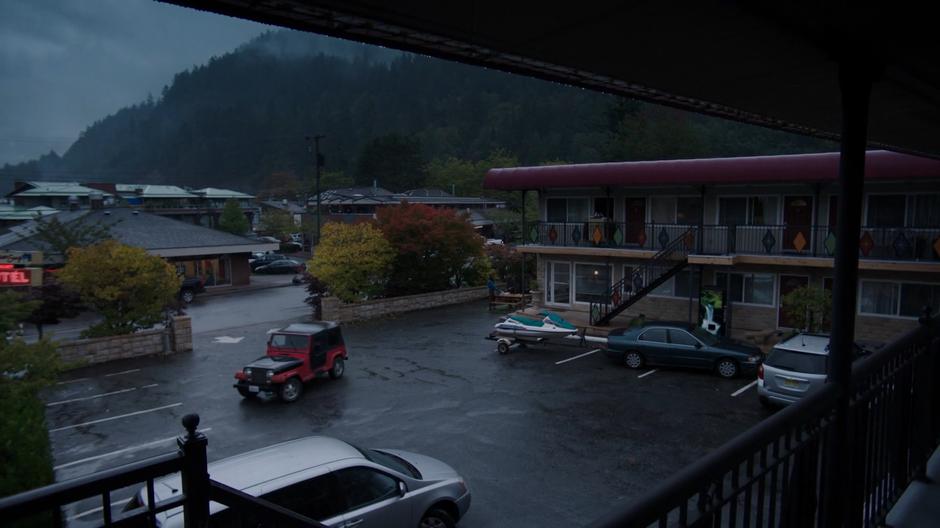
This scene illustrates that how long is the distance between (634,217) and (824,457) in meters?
22.5

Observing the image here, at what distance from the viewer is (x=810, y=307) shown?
1914 cm

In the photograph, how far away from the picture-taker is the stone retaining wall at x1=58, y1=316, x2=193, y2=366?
785 inches

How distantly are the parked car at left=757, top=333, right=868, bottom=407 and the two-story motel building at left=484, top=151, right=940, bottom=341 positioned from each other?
26.2ft

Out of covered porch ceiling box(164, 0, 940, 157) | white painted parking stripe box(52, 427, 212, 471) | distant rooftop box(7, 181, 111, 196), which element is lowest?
white painted parking stripe box(52, 427, 212, 471)

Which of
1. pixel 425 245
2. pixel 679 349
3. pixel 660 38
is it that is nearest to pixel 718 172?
pixel 679 349

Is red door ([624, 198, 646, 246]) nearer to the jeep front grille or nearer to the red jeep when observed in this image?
the red jeep

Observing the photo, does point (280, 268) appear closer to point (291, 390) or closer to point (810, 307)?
point (291, 390)

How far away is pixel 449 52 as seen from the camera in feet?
→ 10.9

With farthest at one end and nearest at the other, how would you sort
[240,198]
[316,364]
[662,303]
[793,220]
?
[240,198], [662,303], [793,220], [316,364]

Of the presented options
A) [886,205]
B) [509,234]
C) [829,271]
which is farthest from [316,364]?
[509,234]

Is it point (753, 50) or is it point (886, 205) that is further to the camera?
point (886, 205)

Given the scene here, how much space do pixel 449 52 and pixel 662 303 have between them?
74.6ft

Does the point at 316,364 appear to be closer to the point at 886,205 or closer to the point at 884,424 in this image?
the point at 884,424

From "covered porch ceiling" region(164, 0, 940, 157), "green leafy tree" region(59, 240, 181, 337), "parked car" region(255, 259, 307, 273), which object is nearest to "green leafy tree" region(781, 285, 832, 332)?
"covered porch ceiling" region(164, 0, 940, 157)
